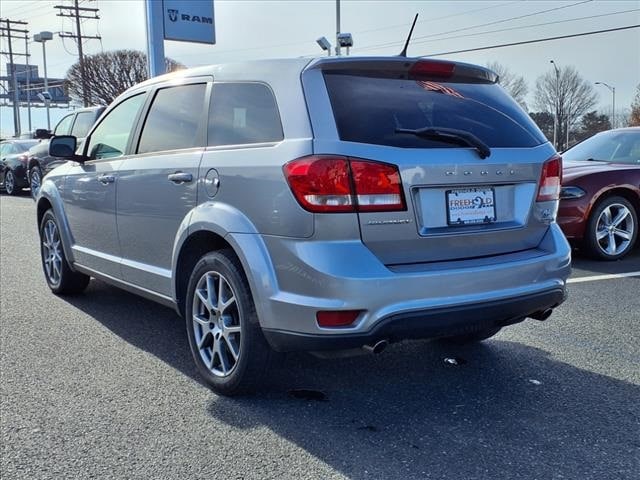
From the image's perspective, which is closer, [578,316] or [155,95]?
[155,95]

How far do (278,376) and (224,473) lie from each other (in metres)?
1.14

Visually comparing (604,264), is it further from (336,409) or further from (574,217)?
(336,409)

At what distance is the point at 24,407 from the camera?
3502mm

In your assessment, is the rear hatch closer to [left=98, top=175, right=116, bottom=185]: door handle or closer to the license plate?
the license plate

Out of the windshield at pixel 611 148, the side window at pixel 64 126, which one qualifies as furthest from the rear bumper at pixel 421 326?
the side window at pixel 64 126

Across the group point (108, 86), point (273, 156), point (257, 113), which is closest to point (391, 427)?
point (273, 156)

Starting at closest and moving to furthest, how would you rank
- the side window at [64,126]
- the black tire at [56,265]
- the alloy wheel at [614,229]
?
the black tire at [56,265] < the alloy wheel at [614,229] < the side window at [64,126]

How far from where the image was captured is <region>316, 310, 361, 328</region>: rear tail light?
2.98 m

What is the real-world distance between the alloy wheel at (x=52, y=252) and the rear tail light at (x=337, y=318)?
3619 millimetres

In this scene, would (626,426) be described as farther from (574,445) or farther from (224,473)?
(224,473)

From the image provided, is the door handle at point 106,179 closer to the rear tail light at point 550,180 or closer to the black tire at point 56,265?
the black tire at point 56,265

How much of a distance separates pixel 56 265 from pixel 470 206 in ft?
13.5

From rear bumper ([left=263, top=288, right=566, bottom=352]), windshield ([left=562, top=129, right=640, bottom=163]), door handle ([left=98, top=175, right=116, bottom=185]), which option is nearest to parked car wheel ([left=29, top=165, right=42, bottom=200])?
door handle ([left=98, top=175, right=116, bottom=185])

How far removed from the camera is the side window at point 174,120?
3.98 metres
